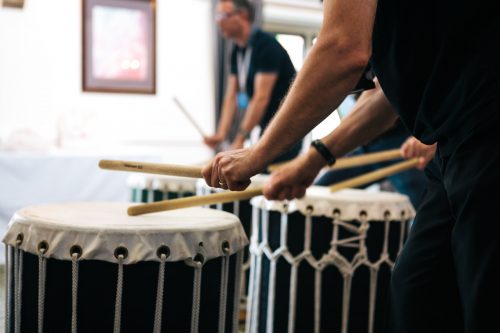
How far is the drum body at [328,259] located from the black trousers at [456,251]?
553 millimetres

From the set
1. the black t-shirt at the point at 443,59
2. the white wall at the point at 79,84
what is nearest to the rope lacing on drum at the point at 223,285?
the black t-shirt at the point at 443,59

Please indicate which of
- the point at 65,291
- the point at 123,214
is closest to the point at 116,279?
the point at 65,291

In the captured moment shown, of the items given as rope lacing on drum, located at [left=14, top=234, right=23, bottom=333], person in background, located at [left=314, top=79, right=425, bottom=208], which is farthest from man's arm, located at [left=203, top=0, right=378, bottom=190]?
person in background, located at [left=314, top=79, right=425, bottom=208]

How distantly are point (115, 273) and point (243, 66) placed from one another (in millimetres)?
2178

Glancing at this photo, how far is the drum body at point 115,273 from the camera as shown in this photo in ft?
3.67

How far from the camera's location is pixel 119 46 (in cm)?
471

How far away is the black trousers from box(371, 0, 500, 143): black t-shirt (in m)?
0.04

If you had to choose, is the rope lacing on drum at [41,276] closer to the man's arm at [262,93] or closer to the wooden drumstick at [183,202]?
the wooden drumstick at [183,202]

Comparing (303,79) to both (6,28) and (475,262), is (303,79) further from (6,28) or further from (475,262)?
(6,28)

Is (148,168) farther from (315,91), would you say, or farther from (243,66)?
(243,66)

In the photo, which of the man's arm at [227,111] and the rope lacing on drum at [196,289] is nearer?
the rope lacing on drum at [196,289]

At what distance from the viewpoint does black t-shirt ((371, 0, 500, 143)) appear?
2.76 feet

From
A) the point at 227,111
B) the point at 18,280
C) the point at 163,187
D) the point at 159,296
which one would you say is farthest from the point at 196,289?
the point at 227,111

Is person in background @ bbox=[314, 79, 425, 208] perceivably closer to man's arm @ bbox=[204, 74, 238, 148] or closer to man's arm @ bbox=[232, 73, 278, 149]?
man's arm @ bbox=[232, 73, 278, 149]
